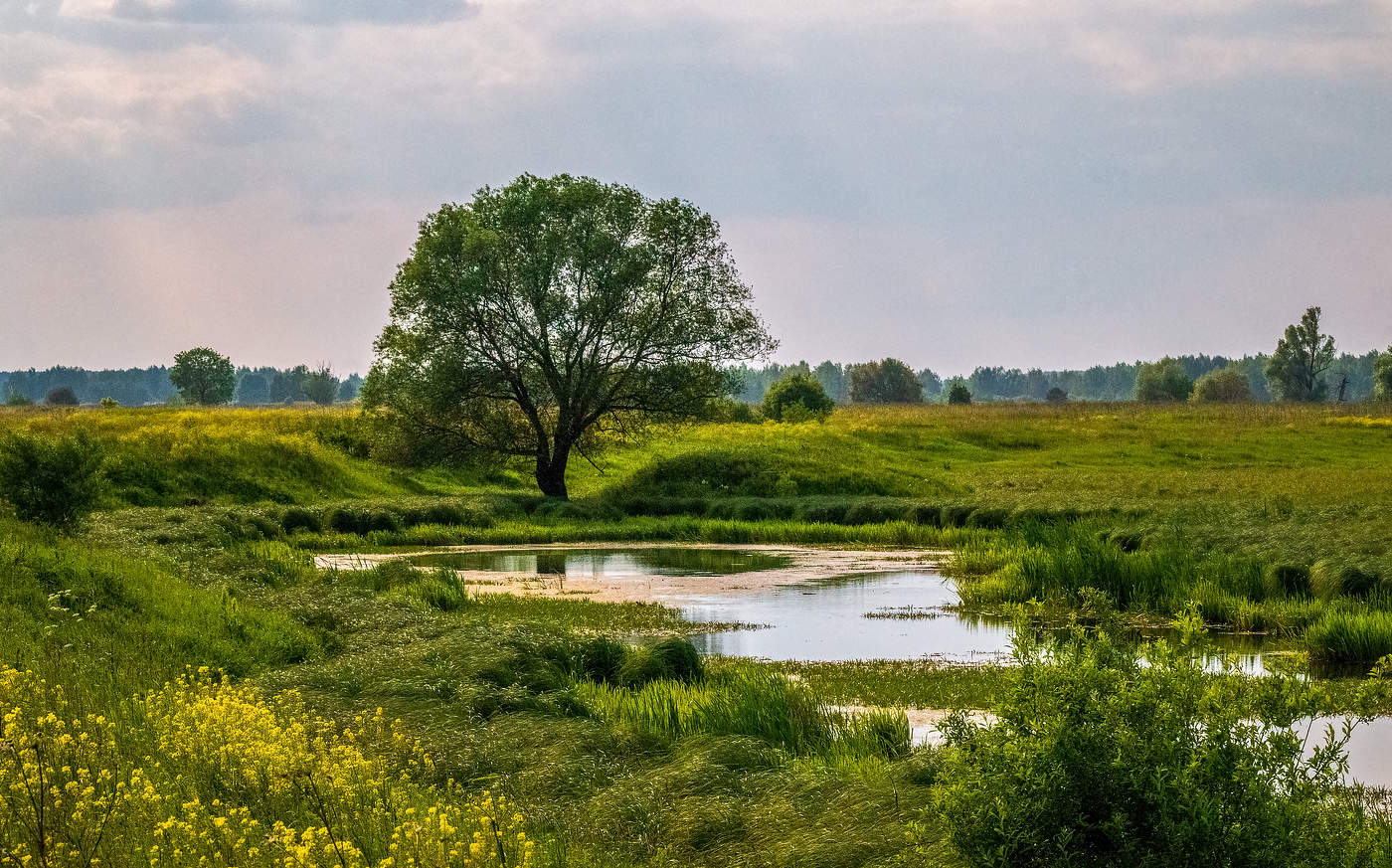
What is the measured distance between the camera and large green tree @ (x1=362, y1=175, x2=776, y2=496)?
45031 millimetres

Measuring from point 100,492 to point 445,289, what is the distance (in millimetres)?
21012

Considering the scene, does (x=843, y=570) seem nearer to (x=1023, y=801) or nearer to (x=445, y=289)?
(x=445, y=289)

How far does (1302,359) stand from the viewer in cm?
15612

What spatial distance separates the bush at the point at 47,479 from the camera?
76.2 feet

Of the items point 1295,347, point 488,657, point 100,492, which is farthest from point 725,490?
point 1295,347

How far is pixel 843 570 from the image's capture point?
3084 centimetres

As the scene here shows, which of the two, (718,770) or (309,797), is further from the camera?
(718,770)

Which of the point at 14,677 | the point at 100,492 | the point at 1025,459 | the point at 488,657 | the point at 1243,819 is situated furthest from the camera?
the point at 1025,459

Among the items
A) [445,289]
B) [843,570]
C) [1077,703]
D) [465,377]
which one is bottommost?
[843,570]

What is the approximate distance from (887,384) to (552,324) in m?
131

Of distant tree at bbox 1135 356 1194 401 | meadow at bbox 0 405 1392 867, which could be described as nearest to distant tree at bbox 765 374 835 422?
meadow at bbox 0 405 1392 867

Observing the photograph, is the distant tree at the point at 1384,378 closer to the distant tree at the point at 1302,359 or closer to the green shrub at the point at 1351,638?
the distant tree at the point at 1302,359

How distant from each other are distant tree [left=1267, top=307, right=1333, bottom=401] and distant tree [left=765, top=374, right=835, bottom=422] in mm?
89243

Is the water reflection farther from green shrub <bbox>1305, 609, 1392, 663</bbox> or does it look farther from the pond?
green shrub <bbox>1305, 609, 1392, 663</bbox>
